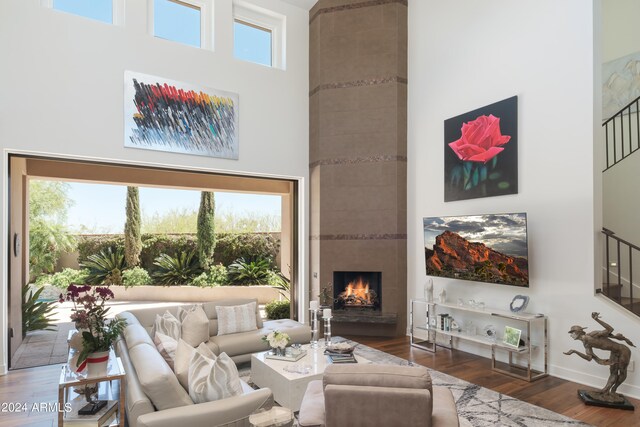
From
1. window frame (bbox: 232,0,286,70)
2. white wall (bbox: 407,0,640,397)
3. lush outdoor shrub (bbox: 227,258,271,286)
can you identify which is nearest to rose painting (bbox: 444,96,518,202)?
white wall (bbox: 407,0,640,397)

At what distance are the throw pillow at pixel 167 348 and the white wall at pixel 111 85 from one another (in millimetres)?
2610

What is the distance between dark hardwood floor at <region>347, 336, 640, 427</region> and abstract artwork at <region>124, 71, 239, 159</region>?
3869 millimetres

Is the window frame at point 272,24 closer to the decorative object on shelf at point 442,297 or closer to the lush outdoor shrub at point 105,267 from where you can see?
the decorative object on shelf at point 442,297

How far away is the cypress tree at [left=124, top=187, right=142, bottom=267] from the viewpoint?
10328 millimetres

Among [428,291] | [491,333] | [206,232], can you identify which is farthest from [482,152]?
[206,232]

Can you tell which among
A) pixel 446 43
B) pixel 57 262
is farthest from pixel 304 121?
pixel 57 262

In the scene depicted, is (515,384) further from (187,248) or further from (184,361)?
(187,248)

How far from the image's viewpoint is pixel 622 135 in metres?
5.08

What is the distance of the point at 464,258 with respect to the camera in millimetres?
5152

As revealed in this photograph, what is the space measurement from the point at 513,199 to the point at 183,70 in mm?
5094

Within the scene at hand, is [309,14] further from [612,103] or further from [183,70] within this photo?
[612,103]

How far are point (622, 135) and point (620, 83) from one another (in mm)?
894

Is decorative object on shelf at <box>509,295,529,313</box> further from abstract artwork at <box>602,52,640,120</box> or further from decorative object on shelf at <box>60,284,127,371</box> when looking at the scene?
decorative object on shelf at <box>60,284,127,371</box>

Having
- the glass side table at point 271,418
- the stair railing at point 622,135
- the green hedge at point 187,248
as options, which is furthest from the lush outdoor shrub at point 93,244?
the stair railing at point 622,135
